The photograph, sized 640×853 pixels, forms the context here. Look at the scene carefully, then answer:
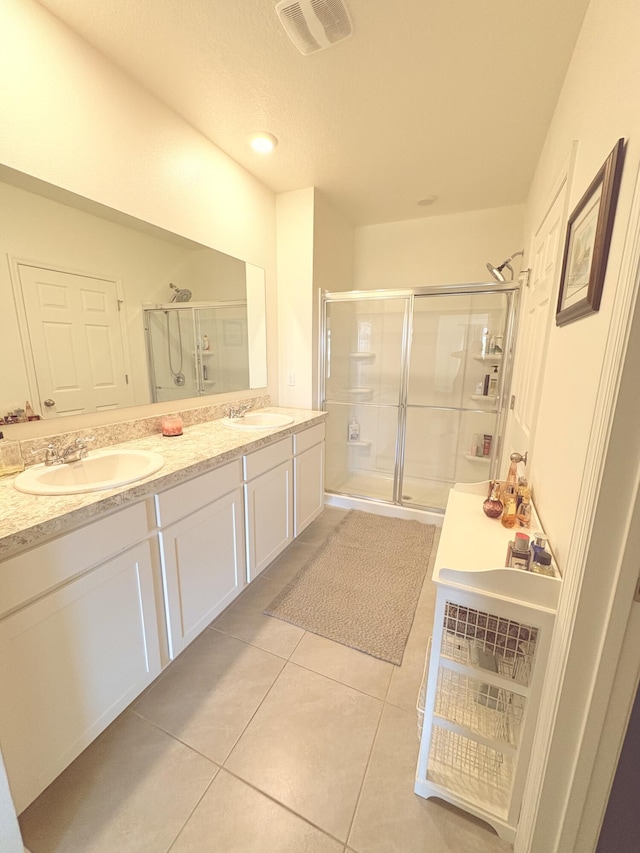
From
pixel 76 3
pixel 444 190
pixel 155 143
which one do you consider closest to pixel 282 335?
pixel 155 143

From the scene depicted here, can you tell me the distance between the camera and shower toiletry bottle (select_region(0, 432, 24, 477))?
3.87ft

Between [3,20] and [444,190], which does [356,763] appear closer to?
[3,20]

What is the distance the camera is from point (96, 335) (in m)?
1.49

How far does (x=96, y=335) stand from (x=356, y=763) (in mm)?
1932

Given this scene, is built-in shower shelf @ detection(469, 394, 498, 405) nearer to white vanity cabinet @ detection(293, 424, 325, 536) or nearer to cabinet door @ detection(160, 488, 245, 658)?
white vanity cabinet @ detection(293, 424, 325, 536)

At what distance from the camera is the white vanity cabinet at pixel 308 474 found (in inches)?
84.7

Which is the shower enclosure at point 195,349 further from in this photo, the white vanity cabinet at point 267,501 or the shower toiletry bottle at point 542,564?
the shower toiletry bottle at point 542,564

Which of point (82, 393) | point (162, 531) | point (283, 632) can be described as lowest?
point (283, 632)

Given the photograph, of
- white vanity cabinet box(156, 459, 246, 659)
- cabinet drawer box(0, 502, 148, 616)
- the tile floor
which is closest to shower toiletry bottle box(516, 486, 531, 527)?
the tile floor

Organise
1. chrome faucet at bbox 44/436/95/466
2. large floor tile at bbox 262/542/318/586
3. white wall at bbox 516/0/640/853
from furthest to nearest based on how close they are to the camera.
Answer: large floor tile at bbox 262/542/318/586 → chrome faucet at bbox 44/436/95/466 → white wall at bbox 516/0/640/853

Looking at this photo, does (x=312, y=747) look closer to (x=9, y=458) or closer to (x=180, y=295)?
(x=9, y=458)

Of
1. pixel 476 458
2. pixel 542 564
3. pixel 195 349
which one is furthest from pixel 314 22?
pixel 476 458

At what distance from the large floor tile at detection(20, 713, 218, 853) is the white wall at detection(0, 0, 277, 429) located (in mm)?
2065

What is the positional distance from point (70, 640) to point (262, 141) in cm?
251
